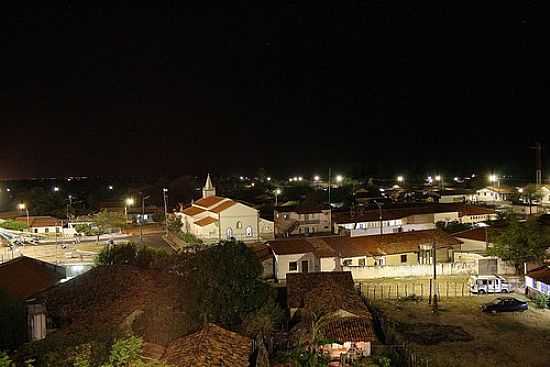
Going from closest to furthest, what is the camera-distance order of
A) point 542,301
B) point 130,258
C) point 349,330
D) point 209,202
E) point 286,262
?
point 349,330 < point 542,301 < point 130,258 < point 286,262 < point 209,202

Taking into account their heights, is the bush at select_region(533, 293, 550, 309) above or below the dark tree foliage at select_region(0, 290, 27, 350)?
below

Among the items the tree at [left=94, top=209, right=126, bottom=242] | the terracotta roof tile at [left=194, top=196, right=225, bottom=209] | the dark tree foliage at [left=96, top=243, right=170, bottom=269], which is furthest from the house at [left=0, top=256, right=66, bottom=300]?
the terracotta roof tile at [left=194, top=196, right=225, bottom=209]

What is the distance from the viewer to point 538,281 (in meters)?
22.6

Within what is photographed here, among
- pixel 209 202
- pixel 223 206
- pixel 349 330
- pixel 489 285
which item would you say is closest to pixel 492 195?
pixel 209 202

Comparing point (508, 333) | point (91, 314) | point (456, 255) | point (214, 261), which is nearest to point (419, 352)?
point (508, 333)

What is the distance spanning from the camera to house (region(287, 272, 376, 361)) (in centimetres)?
1591

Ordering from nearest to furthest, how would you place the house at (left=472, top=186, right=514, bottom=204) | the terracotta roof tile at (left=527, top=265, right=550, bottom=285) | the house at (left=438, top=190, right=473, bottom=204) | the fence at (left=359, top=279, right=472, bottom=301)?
the terracotta roof tile at (left=527, top=265, right=550, bottom=285)
the fence at (left=359, top=279, right=472, bottom=301)
the house at (left=438, top=190, right=473, bottom=204)
the house at (left=472, top=186, right=514, bottom=204)

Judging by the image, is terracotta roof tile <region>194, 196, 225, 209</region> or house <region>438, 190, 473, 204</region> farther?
house <region>438, 190, 473, 204</region>

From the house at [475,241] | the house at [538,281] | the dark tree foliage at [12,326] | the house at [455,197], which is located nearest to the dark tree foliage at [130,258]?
the dark tree foliage at [12,326]

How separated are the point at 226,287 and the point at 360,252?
41.6 ft

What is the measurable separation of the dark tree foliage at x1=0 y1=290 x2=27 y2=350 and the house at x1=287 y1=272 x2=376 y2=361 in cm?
773

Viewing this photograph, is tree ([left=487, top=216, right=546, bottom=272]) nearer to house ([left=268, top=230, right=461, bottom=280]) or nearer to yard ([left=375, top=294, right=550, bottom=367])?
house ([left=268, top=230, right=461, bottom=280])

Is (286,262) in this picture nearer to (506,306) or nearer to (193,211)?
(506,306)

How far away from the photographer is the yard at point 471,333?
16.3 meters
